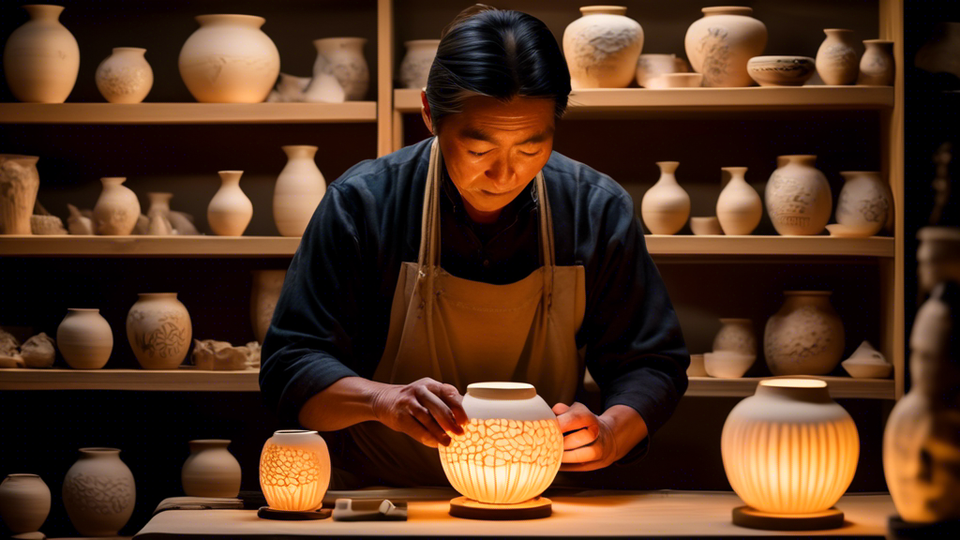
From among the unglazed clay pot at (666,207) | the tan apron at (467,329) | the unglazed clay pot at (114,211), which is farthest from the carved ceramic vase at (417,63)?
the tan apron at (467,329)

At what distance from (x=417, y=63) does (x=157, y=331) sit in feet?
4.07

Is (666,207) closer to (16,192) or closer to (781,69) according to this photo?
(781,69)

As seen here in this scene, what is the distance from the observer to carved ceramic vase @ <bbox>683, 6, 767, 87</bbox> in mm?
3168

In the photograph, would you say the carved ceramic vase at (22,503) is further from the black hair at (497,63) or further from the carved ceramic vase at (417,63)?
the black hair at (497,63)

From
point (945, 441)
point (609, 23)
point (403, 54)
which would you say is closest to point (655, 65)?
point (609, 23)

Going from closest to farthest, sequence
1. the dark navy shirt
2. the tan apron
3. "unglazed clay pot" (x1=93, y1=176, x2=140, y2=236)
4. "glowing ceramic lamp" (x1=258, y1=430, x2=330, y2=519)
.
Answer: "glowing ceramic lamp" (x1=258, y1=430, x2=330, y2=519)
the dark navy shirt
the tan apron
"unglazed clay pot" (x1=93, y1=176, x2=140, y2=236)

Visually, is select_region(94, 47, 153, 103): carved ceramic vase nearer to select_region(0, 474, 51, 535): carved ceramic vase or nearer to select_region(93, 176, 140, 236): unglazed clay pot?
select_region(93, 176, 140, 236): unglazed clay pot

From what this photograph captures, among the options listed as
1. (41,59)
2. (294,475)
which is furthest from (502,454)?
(41,59)

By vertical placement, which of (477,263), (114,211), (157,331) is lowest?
(157,331)

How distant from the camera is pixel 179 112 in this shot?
3.27 m

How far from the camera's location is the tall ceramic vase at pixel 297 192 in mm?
3248

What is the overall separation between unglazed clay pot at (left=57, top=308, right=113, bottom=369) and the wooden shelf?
65cm

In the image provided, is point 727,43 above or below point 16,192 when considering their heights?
above

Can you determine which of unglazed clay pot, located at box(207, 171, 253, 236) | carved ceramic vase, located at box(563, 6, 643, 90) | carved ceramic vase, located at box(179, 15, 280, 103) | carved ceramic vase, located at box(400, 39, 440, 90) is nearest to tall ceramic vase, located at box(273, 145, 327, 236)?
unglazed clay pot, located at box(207, 171, 253, 236)
